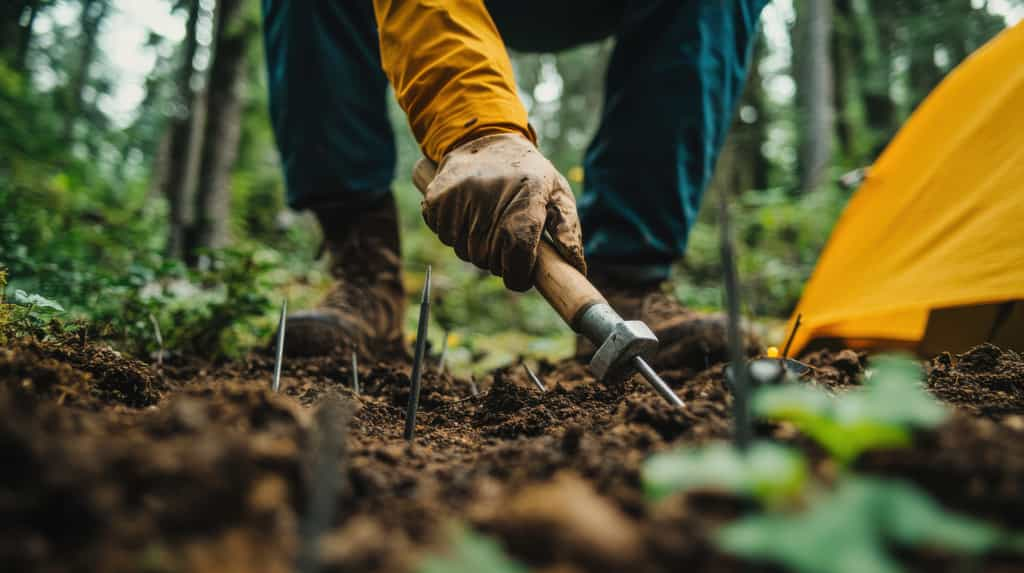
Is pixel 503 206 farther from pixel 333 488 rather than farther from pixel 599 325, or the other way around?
pixel 333 488

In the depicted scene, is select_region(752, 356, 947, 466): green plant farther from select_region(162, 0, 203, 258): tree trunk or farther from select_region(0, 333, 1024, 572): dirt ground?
select_region(162, 0, 203, 258): tree trunk

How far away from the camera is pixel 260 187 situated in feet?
40.0

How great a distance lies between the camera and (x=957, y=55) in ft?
22.0

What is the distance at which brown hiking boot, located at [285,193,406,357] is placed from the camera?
2.20 m

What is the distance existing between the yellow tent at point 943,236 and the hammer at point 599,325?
107cm

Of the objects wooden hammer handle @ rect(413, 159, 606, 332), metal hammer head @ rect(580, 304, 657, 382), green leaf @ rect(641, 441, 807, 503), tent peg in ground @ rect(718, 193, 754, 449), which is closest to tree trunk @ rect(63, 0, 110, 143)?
wooden hammer handle @ rect(413, 159, 606, 332)

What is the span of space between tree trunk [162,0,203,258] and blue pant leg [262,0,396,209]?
3.21 metres

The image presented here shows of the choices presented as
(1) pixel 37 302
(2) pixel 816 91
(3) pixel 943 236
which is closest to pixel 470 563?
(1) pixel 37 302

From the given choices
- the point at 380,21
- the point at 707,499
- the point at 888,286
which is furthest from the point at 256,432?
the point at 888,286

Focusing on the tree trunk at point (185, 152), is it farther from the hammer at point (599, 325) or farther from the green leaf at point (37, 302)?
the hammer at point (599, 325)

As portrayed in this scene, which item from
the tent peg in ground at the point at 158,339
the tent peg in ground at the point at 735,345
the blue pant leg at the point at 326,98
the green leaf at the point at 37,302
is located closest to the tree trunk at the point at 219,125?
the blue pant leg at the point at 326,98

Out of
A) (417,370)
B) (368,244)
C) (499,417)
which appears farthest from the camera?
(368,244)

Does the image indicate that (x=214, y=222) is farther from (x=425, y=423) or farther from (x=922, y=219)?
(x=922, y=219)

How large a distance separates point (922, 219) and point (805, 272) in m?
3.06
